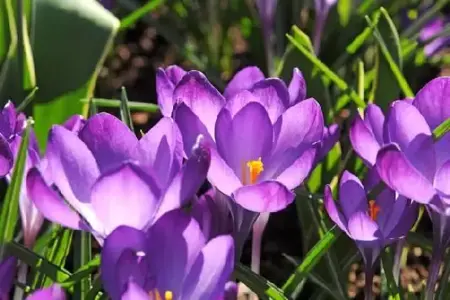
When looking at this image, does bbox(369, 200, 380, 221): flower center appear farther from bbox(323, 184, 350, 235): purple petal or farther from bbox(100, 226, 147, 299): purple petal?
bbox(100, 226, 147, 299): purple petal

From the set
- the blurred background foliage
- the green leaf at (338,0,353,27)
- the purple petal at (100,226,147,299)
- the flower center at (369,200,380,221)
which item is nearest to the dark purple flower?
the flower center at (369,200,380,221)

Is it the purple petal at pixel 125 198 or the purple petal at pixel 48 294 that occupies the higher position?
the purple petal at pixel 125 198

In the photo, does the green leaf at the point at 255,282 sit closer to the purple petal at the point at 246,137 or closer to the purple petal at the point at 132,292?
the purple petal at the point at 246,137

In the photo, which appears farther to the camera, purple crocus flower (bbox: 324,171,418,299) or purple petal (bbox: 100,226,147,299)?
purple crocus flower (bbox: 324,171,418,299)

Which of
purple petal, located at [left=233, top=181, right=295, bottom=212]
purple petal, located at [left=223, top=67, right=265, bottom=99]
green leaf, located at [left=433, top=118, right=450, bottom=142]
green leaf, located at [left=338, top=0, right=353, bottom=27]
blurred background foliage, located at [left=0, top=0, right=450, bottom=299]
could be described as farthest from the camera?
green leaf, located at [left=338, top=0, right=353, bottom=27]

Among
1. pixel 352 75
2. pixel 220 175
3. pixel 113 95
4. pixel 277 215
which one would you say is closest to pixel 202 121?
pixel 220 175

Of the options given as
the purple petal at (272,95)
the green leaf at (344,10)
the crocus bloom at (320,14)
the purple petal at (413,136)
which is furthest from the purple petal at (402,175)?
the green leaf at (344,10)
